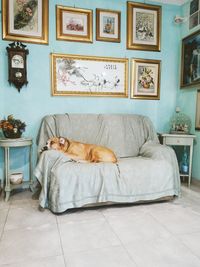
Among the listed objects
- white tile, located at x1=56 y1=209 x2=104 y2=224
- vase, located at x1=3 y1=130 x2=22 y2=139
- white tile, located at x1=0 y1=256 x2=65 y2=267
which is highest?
vase, located at x1=3 y1=130 x2=22 y2=139

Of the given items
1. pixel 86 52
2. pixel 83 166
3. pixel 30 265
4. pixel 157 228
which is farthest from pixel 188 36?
pixel 30 265

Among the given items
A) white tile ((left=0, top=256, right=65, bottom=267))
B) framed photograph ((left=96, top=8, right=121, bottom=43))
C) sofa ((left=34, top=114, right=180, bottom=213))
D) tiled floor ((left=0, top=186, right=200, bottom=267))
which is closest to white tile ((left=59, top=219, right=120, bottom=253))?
tiled floor ((left=0, top=186, right=200, bottom=267))

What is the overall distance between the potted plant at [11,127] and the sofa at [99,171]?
281 millimetres

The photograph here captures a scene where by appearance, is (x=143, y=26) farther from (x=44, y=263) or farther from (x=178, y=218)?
(x=44, y=263)

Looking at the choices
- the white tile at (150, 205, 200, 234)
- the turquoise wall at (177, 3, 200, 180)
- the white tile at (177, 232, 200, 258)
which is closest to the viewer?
the white tile at (177, 232, 200, 258)

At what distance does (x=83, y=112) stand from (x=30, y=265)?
2.23 metres

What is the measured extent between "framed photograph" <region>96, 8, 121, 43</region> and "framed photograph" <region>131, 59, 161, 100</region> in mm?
484

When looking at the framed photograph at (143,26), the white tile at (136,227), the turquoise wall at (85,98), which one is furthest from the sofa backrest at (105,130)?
the framed photograph at (143,26)

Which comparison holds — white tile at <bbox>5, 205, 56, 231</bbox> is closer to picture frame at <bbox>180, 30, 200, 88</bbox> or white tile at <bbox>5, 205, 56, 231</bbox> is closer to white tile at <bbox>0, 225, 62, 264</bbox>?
white tile at <bbox>0, 225, 62, 264</bbox>

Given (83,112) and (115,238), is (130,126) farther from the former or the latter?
(115,238)

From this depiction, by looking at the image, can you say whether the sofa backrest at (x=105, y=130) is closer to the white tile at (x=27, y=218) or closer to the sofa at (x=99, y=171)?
the sofa at (x=99, y=171)

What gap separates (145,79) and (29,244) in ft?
9.24

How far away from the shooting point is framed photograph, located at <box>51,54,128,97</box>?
3242 millimetres

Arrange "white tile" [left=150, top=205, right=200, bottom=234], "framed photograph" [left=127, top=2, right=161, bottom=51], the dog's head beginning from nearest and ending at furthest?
"white tile" [left=150, top=205, right=200, bottom=234] < the dog's head < "framed photograph" [left=127, top=2, right=161, bottom=51]
